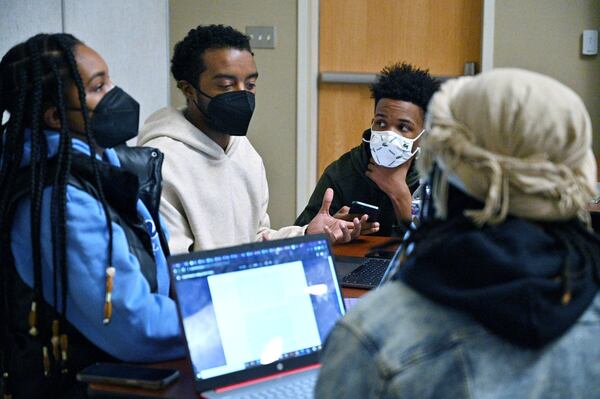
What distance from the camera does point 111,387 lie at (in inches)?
50.5

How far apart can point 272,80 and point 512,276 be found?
11.3 feet

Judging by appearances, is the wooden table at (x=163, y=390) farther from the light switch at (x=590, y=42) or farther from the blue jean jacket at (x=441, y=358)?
the light switch at (x=590, y=42)

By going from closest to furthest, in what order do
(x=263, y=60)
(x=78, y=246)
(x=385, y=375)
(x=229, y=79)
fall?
(x=385, y=375) → (x=78, y=246) → (x=229, y=79) → (x=263, y=60)

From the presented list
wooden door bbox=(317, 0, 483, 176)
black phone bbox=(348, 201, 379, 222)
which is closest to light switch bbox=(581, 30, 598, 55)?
wooden door bbox=(317, 0, 483, 176)

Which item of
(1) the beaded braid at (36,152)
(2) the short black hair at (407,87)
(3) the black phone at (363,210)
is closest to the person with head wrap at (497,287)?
(1) the beaded braid at (36,152)

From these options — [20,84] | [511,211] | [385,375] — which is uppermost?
[20,84]

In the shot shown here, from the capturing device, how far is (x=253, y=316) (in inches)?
51.9

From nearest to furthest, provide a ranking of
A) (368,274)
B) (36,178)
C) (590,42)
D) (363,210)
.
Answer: (36,178) → (368,274) → (363,210) → (590,42)

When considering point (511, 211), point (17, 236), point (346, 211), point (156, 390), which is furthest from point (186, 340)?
point (346, 211)

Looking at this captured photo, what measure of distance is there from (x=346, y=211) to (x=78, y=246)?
1.20m

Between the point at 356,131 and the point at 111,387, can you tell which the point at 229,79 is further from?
the point at 356,131

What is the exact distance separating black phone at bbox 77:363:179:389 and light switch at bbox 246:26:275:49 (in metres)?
3.03

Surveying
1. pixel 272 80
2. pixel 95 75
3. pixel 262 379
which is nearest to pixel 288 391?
pixel 262 379

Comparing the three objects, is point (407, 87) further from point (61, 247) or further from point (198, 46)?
point (61, 247)
